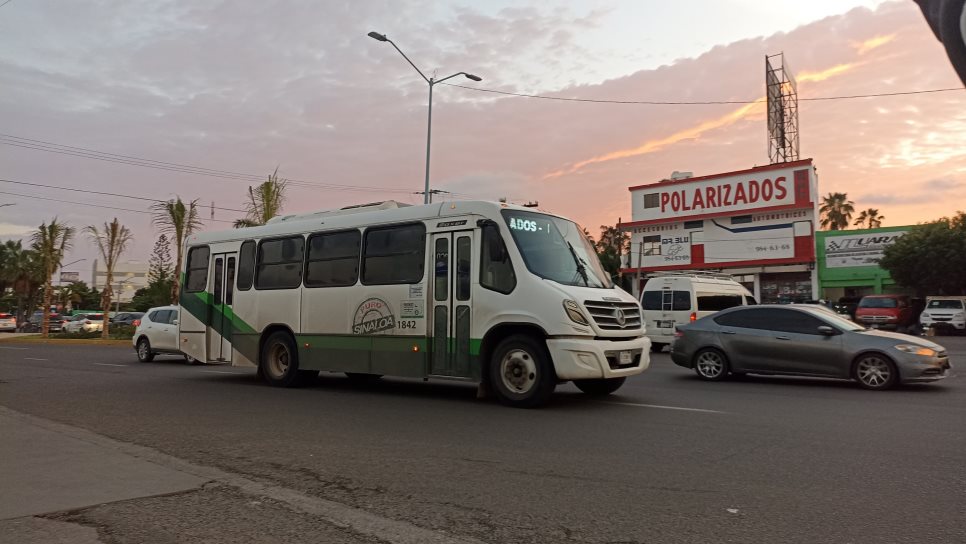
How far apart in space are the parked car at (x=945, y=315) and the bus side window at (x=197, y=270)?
97.1 feet

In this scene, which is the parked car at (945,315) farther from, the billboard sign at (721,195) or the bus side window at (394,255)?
the bus side window at (394,255)

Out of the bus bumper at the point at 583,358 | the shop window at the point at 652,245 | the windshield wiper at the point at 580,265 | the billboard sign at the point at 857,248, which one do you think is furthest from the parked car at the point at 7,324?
the billboard sign at the point at 857,248

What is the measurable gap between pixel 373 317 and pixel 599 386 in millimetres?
3671

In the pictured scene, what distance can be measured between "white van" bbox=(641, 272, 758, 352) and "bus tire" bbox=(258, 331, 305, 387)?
11.5 metres

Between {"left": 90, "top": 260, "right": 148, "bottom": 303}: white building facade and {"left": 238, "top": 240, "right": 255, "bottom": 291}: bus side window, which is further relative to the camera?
{"left": 90, "top": 260, "right": 148, "bottom": 303}: white building facade

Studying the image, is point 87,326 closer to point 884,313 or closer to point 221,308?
point 221,308

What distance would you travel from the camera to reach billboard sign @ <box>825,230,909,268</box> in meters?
40.3

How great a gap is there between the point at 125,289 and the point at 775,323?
111365 millimetres

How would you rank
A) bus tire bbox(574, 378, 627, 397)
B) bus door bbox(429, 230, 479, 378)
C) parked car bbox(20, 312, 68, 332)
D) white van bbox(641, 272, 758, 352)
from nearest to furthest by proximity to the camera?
1. bus door bbox(429, 230, 479, 378)
2. bus tire bbox(574, 378, 627, 397)
3. white van bbox(641, 272, 758, 352)
4. parked car bbox(20, 312, 68, 332)

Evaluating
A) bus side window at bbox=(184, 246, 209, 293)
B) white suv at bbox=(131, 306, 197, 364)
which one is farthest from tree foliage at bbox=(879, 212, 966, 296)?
bus side window at bbox=(184, 246, 209, 293)

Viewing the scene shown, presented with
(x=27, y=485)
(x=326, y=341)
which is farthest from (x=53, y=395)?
(x=27, y=485)

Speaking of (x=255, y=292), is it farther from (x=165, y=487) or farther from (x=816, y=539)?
(x=816, y=539)

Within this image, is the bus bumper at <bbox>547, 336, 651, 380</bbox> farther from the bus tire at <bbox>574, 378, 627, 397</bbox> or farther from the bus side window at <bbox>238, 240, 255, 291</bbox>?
the bus side window at <bbox>238, 240, 255, 291</bbox>

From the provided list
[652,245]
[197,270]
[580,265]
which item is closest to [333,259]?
[197,270]
